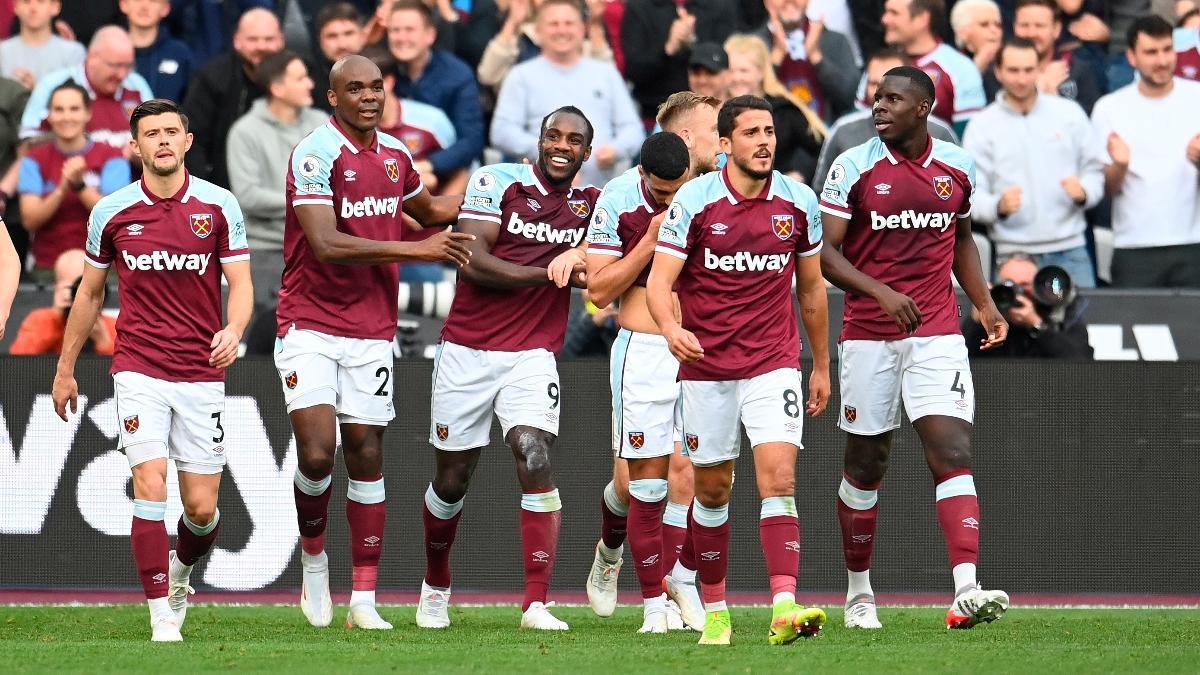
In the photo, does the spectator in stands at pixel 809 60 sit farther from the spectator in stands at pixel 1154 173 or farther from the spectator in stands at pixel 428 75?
the spectator in stands at pixel 428 75

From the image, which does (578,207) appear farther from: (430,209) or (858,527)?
(858,527)

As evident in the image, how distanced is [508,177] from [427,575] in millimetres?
2080

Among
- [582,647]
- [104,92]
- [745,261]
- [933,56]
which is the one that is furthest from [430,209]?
[933,56]

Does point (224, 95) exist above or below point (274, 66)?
below

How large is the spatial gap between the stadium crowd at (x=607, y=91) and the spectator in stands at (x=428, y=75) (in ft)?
0.05

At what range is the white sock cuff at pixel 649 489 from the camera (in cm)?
920

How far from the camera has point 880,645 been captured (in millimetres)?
8516

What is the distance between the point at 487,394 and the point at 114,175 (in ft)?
17.0

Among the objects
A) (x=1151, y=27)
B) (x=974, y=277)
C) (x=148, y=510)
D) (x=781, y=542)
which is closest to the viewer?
(x=781, y=542)

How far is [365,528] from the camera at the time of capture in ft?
32.1

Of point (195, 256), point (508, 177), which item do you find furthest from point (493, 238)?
point (195, 256)

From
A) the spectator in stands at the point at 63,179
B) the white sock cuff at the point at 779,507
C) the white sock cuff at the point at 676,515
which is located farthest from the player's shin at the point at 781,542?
the spectator in stands at the point at 63,179

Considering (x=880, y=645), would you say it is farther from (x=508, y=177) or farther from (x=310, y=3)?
(x=310, y=3)

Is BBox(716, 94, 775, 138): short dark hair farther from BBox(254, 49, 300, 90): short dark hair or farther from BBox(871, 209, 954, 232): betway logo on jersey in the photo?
BBox(254, 49, 300, 90): short dark hair
